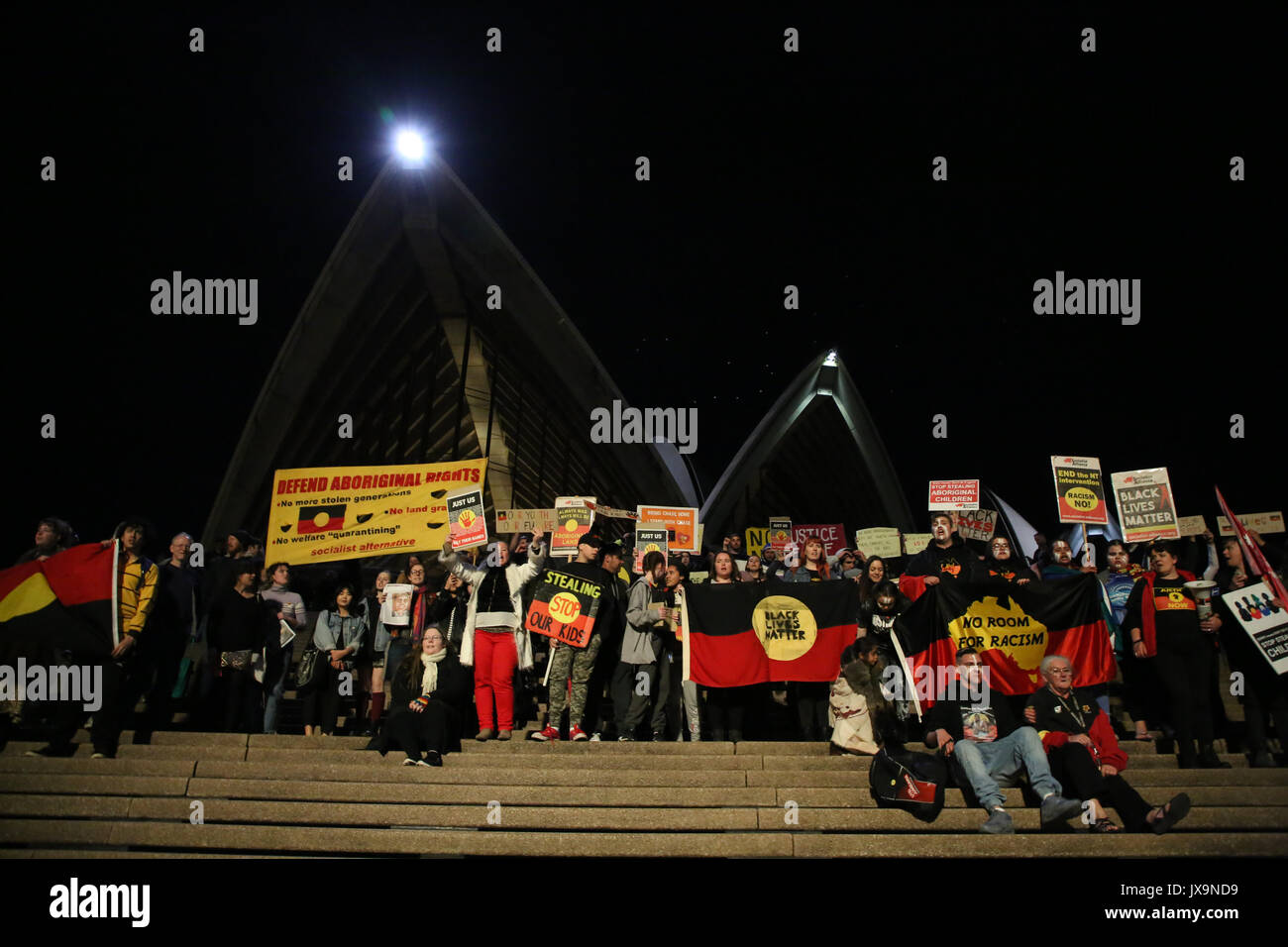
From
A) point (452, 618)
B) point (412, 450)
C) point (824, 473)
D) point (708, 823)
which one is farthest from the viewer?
point (824, 473)

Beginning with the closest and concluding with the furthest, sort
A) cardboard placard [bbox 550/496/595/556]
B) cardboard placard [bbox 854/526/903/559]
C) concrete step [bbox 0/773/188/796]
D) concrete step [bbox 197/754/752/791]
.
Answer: concrete step [bbox 0/773/188/796]
concrete step [bbox 197/754/752/791]
cardboard placard [bbox 550/496/595/556]
cardboard placard [bbox 854/526/903/559]

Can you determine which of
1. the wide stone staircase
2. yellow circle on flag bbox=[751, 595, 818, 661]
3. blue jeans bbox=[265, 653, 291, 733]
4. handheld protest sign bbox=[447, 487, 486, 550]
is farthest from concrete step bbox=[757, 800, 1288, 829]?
blue jeans bbox=[265, 653, 291, 733]

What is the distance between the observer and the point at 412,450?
27625 mm

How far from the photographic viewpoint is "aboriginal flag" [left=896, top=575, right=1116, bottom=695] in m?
7.80

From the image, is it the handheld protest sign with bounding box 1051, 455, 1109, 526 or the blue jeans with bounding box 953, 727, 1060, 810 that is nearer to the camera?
the blue jeans with bounding box 953, 727, 1060, 810

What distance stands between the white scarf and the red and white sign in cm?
743

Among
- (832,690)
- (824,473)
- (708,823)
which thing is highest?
(824,473)

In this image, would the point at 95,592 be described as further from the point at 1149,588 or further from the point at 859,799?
the point at 1149,588

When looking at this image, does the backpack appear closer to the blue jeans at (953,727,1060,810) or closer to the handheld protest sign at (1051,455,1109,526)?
the blue jeans at (953,727,1060,810)

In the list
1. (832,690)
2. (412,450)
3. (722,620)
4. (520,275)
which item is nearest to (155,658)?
(722,620)

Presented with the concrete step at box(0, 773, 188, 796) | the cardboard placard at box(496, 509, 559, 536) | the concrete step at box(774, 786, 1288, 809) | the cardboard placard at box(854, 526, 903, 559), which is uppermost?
the cardboard placard at box(496, 509, 559, 536)

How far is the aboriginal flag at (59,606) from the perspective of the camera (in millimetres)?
7305

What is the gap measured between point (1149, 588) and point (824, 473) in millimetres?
24309

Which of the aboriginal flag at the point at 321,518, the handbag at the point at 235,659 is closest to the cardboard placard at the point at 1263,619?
the handbag at the point at 235,659
